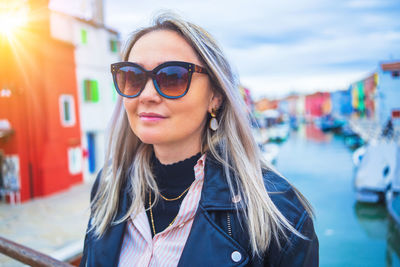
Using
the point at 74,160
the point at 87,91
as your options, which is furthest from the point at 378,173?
the point at 87,91

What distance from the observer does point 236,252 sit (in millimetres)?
1012

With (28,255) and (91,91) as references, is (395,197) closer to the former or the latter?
(28,255)

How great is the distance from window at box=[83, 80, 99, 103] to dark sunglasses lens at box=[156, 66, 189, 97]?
10642 mm

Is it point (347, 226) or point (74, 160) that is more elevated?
point (74, 160)

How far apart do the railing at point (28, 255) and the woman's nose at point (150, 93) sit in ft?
1.99

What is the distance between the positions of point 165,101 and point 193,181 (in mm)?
347

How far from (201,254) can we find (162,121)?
48 centimetres

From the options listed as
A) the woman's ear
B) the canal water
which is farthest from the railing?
the canal water

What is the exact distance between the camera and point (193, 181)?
1.22m

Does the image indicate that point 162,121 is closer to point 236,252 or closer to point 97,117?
point 236,252

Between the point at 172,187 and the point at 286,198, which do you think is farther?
the point at 172,187

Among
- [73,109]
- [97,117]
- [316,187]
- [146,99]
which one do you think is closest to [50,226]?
[73,109]

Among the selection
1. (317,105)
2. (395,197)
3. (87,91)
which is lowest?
(395,197)

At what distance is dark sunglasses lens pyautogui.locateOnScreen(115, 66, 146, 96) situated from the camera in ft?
3.72
